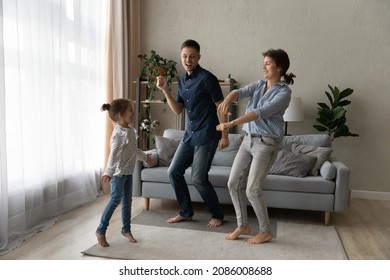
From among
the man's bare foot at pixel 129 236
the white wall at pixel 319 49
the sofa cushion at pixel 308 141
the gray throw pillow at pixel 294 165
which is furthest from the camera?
the white wall at pixel 319 49

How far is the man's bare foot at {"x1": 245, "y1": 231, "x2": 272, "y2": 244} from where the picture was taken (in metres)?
2.44

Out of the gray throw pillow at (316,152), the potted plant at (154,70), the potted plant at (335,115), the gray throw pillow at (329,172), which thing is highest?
the potted plant at (154,70)

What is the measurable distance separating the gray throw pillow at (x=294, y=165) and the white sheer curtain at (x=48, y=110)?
1.86 metres

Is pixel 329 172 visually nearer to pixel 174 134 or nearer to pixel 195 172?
→ pixel 195 172

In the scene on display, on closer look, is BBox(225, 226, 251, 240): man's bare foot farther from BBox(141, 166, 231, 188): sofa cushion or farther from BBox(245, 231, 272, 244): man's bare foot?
BBox(141, 166, 231, 188): sofa cushion

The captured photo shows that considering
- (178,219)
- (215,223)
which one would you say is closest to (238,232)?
(215,223)

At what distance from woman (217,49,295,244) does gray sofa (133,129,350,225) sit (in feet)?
1.96

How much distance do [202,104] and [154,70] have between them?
1.66 metres

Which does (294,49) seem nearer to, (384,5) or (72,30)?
(384,5)

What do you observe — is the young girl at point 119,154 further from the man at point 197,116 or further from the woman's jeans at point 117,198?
the man at point 197,116

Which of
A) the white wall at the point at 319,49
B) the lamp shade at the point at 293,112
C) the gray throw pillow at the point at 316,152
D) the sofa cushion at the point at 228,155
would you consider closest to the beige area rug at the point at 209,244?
the gray throw pillow at the point at 316,152

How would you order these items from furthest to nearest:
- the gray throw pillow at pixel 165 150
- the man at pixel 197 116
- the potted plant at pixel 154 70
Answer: the potted plant at pixel 154 70
the gray throw pillow at pixel 165 150
the man at pixel 197 116

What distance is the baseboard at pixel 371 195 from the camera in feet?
13.1
